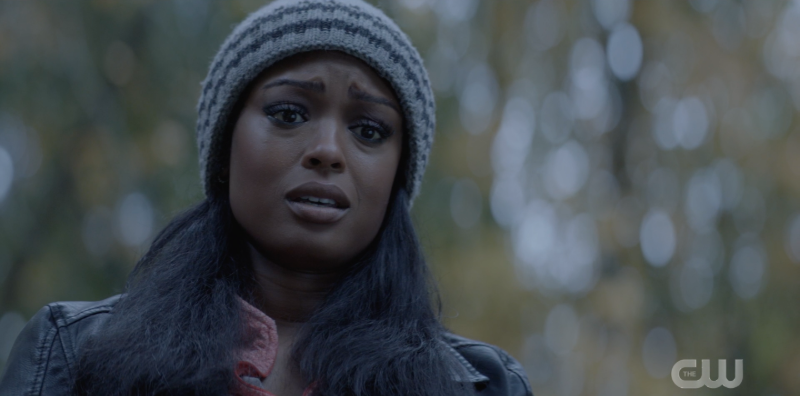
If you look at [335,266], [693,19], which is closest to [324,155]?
[335,266]

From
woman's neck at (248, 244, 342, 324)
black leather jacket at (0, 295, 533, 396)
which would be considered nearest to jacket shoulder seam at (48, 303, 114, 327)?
black leather jacket at (0, 295, 533, 396)

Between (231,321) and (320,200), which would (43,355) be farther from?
(320,200)

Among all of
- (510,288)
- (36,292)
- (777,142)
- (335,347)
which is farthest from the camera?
(777,142)

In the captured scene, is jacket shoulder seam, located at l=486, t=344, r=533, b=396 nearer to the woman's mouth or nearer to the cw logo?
the woman's mouth

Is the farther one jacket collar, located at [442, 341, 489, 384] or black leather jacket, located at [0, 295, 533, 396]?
jacket collar, located at [442, 341, 489, 384]

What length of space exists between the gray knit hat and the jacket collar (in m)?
0.36

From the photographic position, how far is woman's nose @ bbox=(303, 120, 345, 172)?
1.51 metres

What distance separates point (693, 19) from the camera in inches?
136

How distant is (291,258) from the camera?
1562mm

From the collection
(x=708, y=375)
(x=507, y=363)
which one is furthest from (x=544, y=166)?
(x=507, y=363)

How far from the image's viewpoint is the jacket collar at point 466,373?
161 cm

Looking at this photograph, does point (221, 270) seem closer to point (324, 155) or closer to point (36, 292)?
point (324, 155)

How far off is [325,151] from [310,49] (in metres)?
0.21

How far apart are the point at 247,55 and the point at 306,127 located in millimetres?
203
